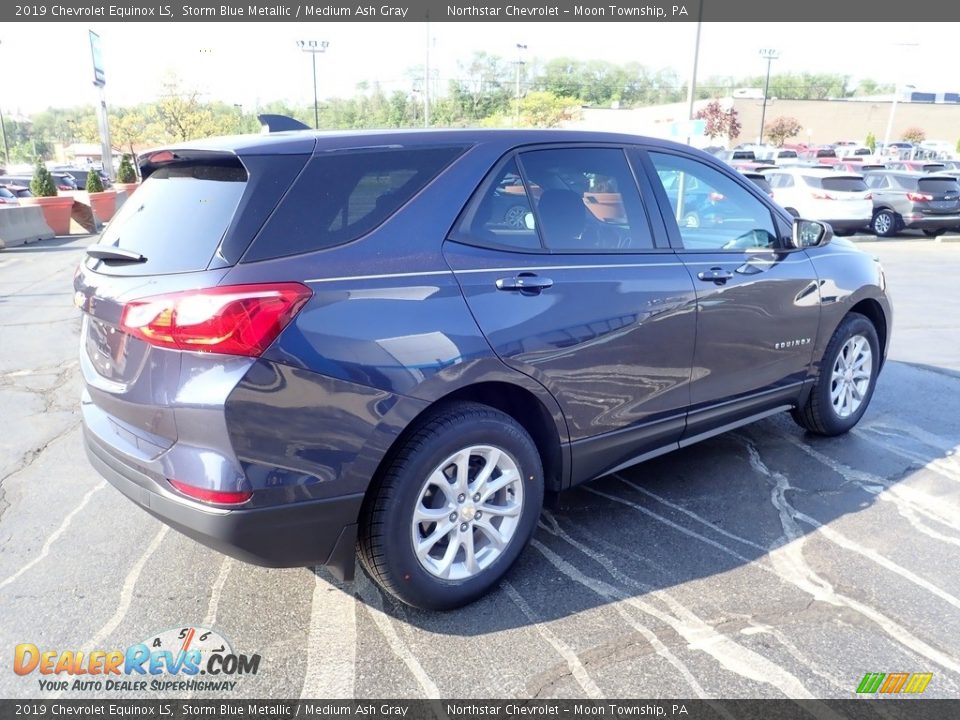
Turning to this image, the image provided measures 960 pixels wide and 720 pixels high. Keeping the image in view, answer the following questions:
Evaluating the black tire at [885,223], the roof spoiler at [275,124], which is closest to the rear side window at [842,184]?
the black tire at [885,223]

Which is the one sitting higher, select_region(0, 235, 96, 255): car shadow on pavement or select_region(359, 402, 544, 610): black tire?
select_region(359, 402, 544, 610): black tire

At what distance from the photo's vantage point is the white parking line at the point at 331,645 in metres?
2.48

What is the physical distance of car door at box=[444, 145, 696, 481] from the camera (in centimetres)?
286

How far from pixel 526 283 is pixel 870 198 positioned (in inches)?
694

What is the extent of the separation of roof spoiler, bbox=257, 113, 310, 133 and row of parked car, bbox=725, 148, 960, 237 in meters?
15.5

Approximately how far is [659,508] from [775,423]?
68.8 inches

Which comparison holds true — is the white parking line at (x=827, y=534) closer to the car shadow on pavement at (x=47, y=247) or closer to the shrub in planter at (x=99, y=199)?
the car shadow on pavement at (x=47, y=247)

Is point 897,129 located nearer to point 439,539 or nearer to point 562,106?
point 562,106

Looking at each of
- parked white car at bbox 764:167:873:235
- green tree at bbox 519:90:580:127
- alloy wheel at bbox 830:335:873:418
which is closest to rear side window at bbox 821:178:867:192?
parked white car at bbox 764:167:873:235

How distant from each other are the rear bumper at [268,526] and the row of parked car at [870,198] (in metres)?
16.5

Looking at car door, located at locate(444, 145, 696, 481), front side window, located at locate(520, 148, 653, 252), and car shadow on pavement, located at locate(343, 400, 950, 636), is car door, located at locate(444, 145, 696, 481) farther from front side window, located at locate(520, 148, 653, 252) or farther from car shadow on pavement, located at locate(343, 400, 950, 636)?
car shadow on pavement, located at locate(343, 400, 950, 636)

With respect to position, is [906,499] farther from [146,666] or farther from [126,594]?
[126,594]

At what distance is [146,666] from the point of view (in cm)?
260

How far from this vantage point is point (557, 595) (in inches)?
118
